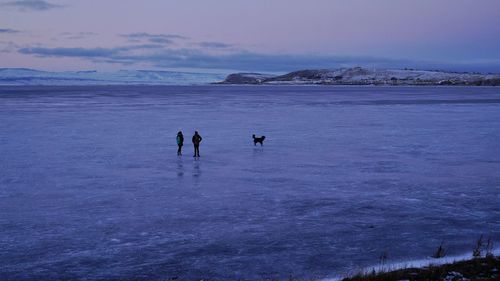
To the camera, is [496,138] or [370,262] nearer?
[370,262]

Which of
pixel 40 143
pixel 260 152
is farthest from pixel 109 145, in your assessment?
pixel 260 152

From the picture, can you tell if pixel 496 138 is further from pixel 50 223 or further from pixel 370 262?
pixel 50 223

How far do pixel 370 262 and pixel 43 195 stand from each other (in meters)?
8.11

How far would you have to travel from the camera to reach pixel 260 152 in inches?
819

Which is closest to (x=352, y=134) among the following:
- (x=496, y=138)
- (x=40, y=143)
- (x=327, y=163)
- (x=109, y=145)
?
(x=496, y=138)

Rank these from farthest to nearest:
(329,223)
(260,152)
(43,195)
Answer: (260,152), (43,195), (329,223)

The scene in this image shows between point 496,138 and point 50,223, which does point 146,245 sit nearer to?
point 50,223

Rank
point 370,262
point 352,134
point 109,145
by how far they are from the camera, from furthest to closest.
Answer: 1. point 352,134
2. point 109,145
3. point 370,262

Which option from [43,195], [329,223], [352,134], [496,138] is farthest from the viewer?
[352,134]

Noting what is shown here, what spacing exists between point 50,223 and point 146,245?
2.45 m

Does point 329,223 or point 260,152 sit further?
point 260,152

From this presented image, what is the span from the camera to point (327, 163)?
17.8 m

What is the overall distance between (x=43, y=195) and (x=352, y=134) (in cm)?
1686

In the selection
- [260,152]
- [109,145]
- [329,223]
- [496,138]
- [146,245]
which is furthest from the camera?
[496,138]
